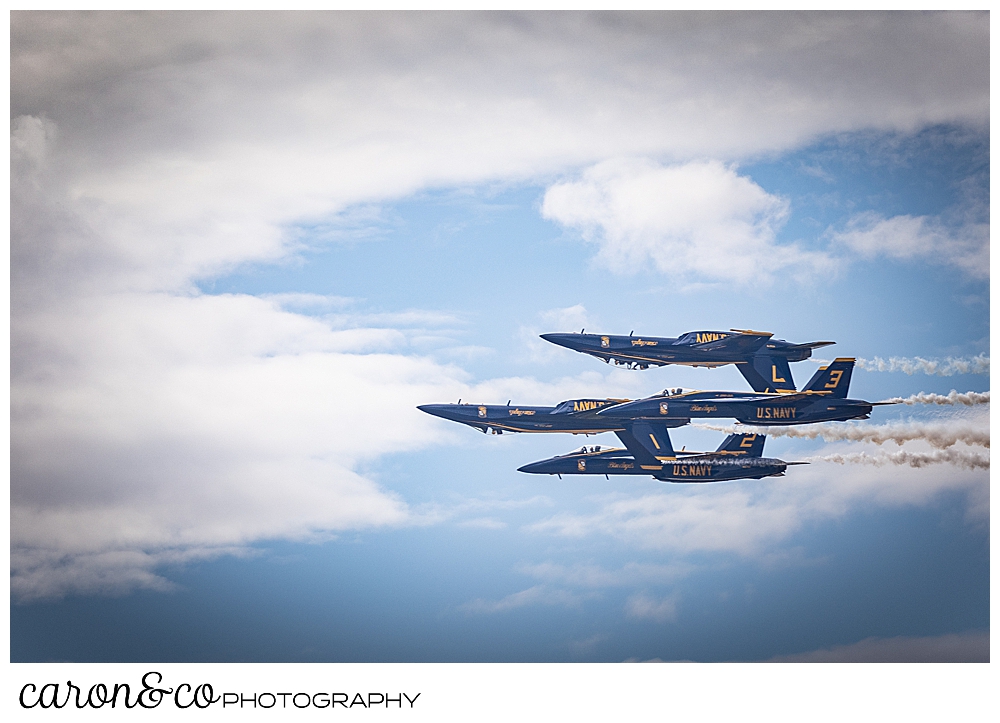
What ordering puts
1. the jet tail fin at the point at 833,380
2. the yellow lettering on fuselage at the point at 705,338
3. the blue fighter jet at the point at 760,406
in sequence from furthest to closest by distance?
the yellow lettering on fuselage at the point at 705,338 → the jet tail fin at the point at 833,380 → the blue fighter jet at the point at 760,406

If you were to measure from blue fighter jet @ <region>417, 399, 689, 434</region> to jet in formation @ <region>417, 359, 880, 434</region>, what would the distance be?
3cm

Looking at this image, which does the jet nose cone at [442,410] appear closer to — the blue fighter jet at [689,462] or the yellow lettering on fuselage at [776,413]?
the blue fighter jet at [689,462]

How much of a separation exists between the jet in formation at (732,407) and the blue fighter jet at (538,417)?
1.2 inches

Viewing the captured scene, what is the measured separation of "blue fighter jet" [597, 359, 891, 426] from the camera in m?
36.5

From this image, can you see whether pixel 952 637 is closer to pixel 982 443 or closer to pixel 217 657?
pixel 982 443

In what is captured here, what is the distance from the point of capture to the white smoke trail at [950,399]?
122ft

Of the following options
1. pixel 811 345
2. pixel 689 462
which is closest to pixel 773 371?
pixel 811 345

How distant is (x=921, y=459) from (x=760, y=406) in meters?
5.82

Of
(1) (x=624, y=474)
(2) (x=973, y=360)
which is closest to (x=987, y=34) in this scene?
(2) (x=973, y=360)

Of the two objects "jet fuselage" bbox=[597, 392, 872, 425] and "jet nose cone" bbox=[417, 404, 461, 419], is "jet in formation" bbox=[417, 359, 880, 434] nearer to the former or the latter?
"jet fuselage" bbox=[597, 392, 872, 425]

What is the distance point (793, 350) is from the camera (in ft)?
125

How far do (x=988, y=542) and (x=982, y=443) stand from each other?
414 cm

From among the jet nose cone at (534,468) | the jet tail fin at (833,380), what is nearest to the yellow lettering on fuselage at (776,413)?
the jet tail fin at (833,380)

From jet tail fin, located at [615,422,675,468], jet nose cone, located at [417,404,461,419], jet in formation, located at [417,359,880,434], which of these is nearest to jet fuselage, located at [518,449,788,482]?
jet tail fin, located at [615,422,675,468]
